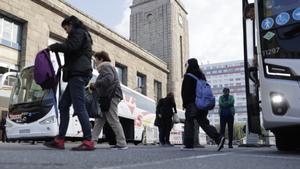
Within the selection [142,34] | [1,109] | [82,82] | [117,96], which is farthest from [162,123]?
[142,34]

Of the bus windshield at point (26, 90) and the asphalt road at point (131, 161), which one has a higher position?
the bus windshield at point (26, 90)

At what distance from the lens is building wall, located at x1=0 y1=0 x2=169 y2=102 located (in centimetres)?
2164

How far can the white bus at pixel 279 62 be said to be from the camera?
5.04 meters

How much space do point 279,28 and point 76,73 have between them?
302 centimetres

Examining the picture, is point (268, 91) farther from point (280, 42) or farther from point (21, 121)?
point (21, 121)

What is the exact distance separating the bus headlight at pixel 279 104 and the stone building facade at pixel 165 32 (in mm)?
36141

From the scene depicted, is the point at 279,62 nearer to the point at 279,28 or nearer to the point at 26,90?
the point at 279,28

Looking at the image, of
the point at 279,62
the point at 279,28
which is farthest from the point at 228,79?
the point at 279,62

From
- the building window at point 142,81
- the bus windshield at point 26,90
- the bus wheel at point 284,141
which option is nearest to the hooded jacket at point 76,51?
the bus wheel at point 284,141

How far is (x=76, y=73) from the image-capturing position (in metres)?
5.30

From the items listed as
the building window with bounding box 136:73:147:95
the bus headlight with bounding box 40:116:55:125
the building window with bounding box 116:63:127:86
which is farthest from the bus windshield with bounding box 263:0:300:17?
the building window with bounding box 136:73:147:95

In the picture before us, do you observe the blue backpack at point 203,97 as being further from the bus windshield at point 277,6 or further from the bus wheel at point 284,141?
the bus windshield at point 277,6

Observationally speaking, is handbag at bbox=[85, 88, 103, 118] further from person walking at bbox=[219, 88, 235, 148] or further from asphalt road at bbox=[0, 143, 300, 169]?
person walking at bbox=[219, 88, 235, 148]

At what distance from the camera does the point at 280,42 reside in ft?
17.5
